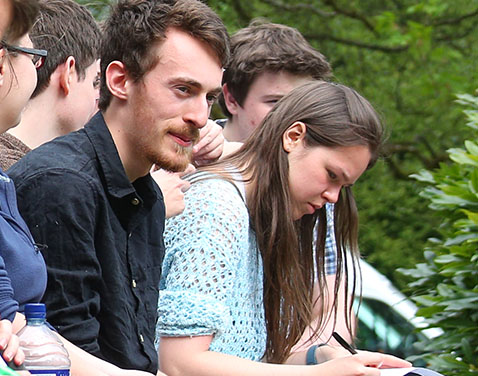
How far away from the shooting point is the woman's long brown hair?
3451mm

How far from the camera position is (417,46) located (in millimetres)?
12023

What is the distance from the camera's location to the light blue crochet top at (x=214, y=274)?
3164 millimetres

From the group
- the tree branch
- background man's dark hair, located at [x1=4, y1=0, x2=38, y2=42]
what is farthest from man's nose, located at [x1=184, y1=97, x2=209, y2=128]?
the tree branch

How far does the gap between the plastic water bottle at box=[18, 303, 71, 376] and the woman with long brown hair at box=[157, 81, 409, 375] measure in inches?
39.5

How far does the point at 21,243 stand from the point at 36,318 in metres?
0.23

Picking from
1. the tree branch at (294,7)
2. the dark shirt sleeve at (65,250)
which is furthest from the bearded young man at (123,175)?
the tree branch at (294,7)

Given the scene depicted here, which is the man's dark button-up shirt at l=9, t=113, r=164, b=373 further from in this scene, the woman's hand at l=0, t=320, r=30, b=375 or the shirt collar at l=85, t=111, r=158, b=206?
the woman's hand at l=0, t=320, r=30, b=375

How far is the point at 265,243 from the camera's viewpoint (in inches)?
136

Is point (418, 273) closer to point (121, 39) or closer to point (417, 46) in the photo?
point (121, 39)

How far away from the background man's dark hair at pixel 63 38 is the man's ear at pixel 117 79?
49 centimetres

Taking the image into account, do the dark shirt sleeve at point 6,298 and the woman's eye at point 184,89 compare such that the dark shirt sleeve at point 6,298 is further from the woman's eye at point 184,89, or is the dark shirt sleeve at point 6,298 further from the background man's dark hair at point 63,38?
the background man's dark hair at point 63,38

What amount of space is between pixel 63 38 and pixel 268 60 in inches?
49.4

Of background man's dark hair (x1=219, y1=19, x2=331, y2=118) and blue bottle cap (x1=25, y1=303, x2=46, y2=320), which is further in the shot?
background man's dark hair (x1=219, y1=19, x2=331, y2=118)

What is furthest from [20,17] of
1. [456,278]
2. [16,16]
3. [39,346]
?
[456,278]
